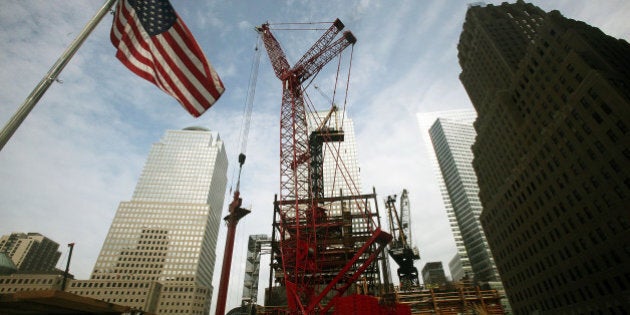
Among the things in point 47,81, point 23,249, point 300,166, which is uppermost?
point 23,249

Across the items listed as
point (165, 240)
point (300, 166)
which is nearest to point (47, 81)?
point (300, 166)

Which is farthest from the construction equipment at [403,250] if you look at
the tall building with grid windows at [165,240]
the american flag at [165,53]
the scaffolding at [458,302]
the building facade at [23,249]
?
the building facade at [23,249]

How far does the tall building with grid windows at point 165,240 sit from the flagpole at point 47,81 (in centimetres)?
14903

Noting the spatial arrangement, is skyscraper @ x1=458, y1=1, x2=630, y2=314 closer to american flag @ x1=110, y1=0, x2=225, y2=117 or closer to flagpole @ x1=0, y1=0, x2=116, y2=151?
american flag @ x1=110, y1=0, x2=225, y2=117

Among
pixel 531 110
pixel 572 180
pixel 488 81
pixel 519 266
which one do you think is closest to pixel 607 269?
pixel 572 180

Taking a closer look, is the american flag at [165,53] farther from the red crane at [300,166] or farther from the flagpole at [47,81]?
the red crane at [300,166]

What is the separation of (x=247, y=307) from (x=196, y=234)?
118 meters

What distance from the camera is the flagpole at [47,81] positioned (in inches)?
282

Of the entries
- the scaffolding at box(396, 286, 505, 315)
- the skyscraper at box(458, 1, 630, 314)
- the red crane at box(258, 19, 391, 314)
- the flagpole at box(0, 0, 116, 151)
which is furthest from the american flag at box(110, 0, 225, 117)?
the skyscraper at box(458, 1, 630, 314)

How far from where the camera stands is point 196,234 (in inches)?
6467

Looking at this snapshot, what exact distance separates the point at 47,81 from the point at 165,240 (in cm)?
17250

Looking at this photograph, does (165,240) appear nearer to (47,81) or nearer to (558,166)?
(558,166)

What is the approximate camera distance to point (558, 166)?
55281mm

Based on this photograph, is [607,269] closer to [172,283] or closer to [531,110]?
[531,110]
